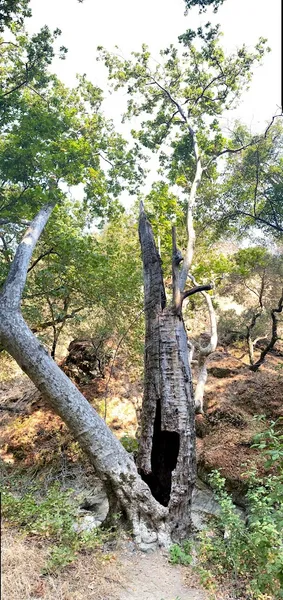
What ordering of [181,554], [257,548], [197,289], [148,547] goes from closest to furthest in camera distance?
[257,548]
[181,554]
[148,547]
[197,289]

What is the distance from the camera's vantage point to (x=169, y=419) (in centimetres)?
552

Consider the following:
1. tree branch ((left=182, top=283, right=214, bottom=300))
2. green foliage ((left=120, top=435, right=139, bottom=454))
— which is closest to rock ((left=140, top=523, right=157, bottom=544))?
green foliage ((left=120, top=435, right=139, bottom=454))

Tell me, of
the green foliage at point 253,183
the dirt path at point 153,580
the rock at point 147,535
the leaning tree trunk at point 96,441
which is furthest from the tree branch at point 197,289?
the green foliage at point 253,183

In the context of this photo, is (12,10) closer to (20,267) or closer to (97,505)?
(20,267)

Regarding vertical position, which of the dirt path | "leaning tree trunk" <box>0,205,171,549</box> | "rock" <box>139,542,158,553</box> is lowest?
the dirt path

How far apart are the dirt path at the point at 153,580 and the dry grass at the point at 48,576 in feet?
0.54

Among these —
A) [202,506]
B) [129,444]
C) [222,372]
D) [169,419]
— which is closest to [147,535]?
[169,419]

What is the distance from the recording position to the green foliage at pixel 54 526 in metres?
3.73

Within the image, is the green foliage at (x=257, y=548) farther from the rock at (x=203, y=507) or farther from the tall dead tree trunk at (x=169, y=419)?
the rock at (x=203, y=507)

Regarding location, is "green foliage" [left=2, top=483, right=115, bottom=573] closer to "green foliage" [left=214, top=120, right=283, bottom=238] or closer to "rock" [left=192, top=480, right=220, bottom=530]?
"rock" [left=192, top=480, right=220, bottom=530]

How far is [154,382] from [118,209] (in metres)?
7.59

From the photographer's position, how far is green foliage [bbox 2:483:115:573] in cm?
373

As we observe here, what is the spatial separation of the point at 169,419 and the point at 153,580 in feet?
6.58

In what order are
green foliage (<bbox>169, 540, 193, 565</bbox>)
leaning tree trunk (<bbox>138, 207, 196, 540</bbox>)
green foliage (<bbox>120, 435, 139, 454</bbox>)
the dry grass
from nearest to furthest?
the dry grass → green foliage (<bbox>169, 540, 193, 565</bbox>) → leaning tree trunk (<bbox>138, 207, 196, 540</bbox>) → green foliage (<bbox>120, 435, 139, 454</bbox>)
